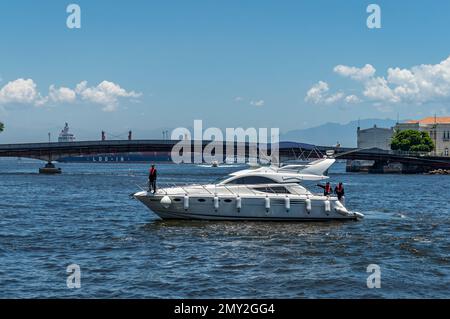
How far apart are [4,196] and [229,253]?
4594 cm

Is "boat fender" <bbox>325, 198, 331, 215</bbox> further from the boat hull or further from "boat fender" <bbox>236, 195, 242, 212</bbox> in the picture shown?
"boat fender" <bbox>236, 195, 242, 212</bbox>

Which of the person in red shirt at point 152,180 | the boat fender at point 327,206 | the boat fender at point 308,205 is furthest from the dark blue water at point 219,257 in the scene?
the person in red shirt at point 152,180

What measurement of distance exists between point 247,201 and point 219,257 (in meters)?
10.6

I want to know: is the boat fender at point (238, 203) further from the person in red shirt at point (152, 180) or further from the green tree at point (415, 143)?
the green tree at point (415, 143)

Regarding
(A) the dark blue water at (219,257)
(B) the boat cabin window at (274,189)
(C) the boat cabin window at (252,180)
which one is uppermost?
(C) the boat cabin window at (252,180)

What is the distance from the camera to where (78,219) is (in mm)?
45656

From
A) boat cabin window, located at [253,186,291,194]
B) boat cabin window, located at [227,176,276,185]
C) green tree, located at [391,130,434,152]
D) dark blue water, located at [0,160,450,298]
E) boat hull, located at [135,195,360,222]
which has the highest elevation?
green tree, located at [391,130,434,152]

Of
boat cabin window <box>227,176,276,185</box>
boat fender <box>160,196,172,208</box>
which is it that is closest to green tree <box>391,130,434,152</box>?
boat cabin window <box>227,176,276,185</box>

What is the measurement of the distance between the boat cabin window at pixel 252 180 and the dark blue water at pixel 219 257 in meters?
2.58

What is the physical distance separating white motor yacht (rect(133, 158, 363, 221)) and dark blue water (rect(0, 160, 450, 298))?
67 cm

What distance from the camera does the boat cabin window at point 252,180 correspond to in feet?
133

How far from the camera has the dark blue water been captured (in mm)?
23625
